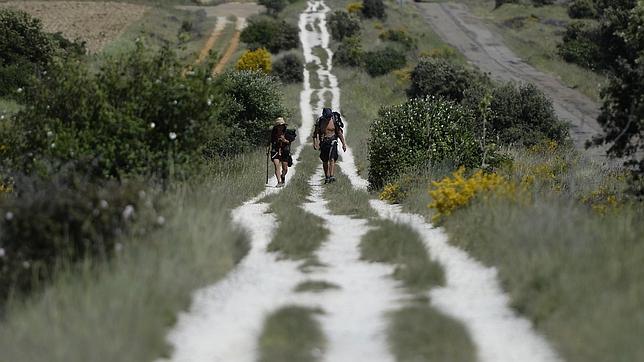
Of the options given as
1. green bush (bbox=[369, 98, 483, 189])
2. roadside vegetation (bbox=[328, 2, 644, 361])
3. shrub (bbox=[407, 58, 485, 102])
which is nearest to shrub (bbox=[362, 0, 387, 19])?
shrub (bbox=[407, 58, 485, 102])

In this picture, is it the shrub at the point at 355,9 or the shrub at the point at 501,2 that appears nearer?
the shrub at the point at 355,9

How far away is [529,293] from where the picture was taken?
7.12m

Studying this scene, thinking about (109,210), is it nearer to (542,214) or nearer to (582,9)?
(542,214)

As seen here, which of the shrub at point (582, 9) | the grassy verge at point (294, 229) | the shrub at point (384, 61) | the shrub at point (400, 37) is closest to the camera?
the grassy verge at point (294, 229)

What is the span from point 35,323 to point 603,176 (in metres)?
14.1

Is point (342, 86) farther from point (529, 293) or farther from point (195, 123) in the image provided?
point (529, 293)

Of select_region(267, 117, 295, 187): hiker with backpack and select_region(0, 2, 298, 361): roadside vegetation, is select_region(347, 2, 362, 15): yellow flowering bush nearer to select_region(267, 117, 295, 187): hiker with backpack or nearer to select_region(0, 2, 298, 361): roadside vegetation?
select_region(267, 117, 295, 187): hiker with backpack

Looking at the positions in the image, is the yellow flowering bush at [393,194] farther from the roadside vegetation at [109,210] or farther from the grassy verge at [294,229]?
the roadside vegetation at [109,210]

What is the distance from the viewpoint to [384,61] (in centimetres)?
5362

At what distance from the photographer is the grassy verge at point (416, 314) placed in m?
6.00

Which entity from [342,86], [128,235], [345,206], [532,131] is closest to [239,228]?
[128,235]

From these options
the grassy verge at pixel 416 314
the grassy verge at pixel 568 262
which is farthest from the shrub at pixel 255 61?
the grassy verge at pixel 416 314

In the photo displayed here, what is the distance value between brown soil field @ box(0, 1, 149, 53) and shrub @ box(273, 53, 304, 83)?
67.5 ft

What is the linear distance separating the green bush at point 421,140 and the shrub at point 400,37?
45.2m
